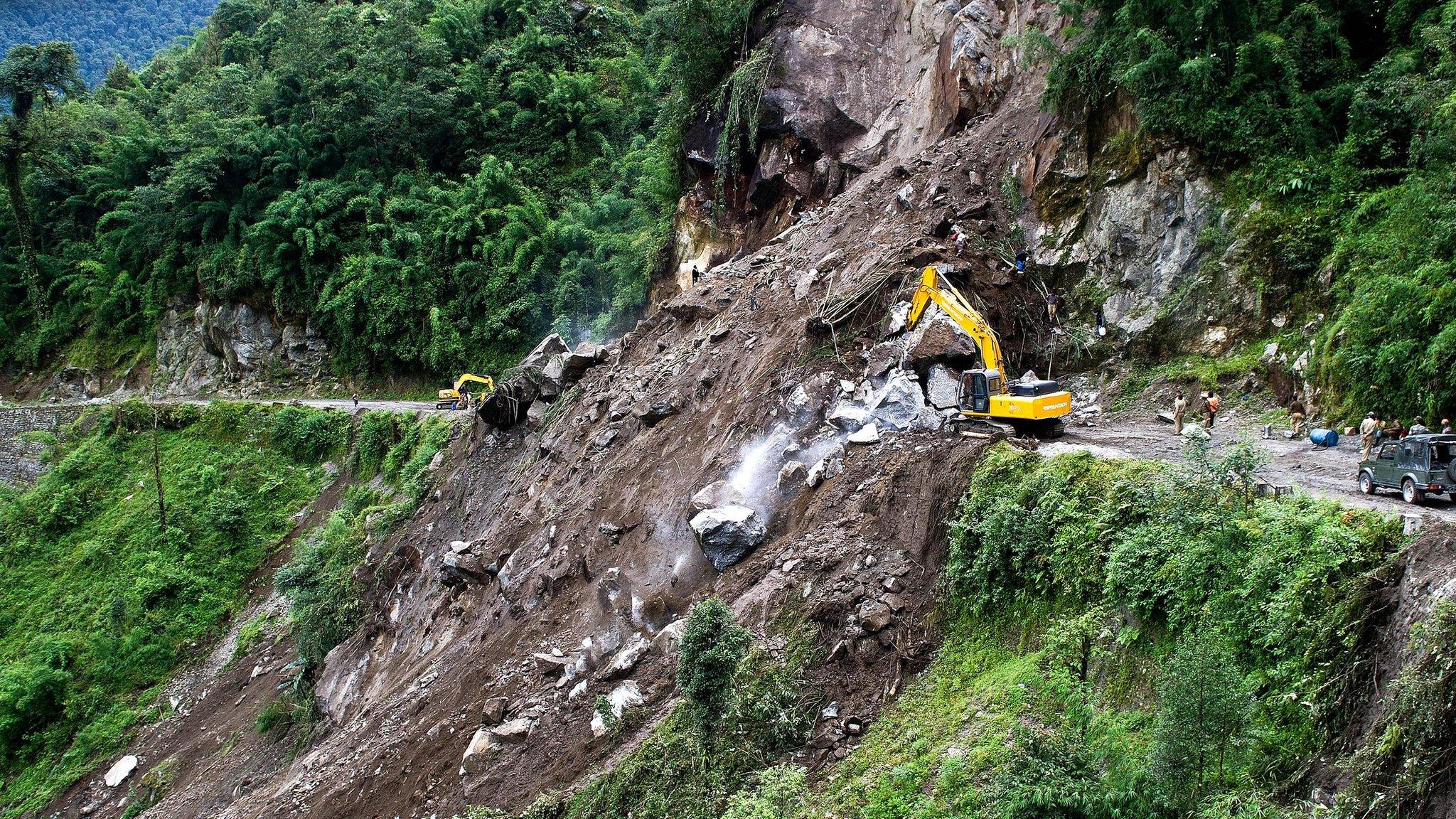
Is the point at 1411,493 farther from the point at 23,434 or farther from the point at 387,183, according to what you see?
the point at 23,434

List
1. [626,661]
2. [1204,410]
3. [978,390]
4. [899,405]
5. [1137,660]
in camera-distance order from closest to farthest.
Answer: [1137,660], [626,661], [978,390], [899,405], [1204,410]

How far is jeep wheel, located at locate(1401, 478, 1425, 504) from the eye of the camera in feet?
28.8

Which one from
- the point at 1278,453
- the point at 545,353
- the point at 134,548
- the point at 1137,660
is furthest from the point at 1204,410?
the point at 134,548

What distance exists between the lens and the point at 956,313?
1395 cm

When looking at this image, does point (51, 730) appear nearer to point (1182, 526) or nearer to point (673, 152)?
point (673, 152)

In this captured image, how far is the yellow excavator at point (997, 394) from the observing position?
1227 centimetres

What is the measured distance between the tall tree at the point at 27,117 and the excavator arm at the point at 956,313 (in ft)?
158

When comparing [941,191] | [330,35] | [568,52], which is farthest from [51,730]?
[568,52]

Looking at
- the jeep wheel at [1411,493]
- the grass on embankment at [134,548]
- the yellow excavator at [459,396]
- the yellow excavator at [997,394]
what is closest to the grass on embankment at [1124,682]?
the yellow excavator at [997,394]

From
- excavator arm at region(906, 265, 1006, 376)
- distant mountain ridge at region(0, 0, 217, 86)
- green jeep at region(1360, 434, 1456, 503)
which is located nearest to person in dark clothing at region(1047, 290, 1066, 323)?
excavator arm at region(906, 265, 1006, 376)

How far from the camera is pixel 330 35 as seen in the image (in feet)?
138

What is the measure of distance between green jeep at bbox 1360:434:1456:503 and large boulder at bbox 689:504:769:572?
7.44m

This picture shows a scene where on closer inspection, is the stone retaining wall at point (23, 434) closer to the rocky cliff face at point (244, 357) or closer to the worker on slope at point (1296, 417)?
the rocky cliff face at point (244, 357)

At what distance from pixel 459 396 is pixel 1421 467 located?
29.3 meters
